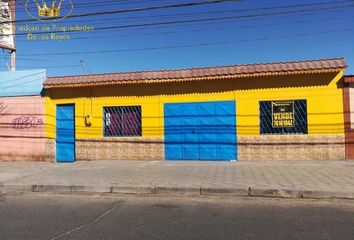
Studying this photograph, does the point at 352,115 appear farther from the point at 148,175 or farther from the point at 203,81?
the point at 148,175

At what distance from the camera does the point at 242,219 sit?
6504 millimetres

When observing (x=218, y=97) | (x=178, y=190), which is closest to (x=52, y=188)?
(x=178, y=190)

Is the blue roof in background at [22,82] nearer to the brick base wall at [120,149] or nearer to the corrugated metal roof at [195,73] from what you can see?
the corrugated metal roof at [195,73]

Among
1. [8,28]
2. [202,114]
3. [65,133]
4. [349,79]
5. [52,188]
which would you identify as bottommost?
[52,188]

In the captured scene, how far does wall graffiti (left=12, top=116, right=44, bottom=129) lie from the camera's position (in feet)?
51.2

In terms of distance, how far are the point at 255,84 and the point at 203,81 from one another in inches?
71.0

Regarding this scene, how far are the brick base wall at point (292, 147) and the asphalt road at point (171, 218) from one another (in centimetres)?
567

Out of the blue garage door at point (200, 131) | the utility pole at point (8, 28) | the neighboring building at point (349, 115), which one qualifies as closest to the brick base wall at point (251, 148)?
the neighboring building at point (349, 115)

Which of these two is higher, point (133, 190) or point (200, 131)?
point (200, 131)

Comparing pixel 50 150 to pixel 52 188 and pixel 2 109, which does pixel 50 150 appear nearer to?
pixel 2 109

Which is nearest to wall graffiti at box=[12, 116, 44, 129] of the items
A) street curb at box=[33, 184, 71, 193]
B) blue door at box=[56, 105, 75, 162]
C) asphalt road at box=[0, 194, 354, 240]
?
blue door at box=[56, 105, 75, 162]

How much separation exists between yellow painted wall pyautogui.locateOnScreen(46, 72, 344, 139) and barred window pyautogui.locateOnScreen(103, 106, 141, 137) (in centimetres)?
23

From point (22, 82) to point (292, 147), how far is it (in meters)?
10.5

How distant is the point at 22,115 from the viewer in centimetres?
1576
